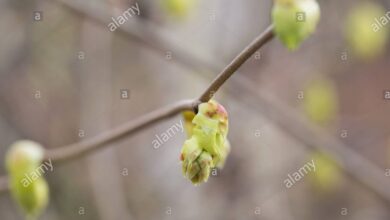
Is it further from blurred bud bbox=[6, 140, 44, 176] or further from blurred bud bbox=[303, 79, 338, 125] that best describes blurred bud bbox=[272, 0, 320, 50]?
blurred bud bbox=[303, 79, 338, 125]

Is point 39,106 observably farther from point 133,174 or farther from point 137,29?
point 137,29

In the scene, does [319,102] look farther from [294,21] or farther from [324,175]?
[294,21]

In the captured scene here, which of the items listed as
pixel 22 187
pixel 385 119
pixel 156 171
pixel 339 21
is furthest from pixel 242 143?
pixel 22 187

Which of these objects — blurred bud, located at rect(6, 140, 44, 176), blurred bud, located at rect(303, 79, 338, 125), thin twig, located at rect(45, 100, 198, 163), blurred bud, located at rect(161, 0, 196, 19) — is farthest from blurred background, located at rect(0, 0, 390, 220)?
thin twig, located at rect(45, 100, 198, 163)

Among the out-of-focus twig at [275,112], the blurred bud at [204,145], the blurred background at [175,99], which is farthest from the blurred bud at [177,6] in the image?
the blurred bud at [204,145]

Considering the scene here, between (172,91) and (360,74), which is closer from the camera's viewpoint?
(172,91)

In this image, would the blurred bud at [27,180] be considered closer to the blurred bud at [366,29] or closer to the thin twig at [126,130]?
the thin twig at [126,130]
